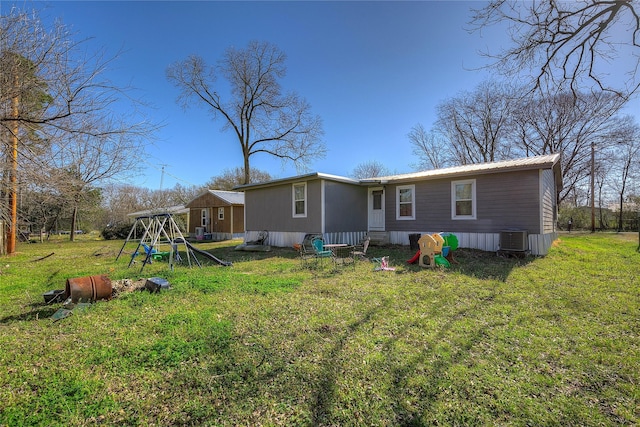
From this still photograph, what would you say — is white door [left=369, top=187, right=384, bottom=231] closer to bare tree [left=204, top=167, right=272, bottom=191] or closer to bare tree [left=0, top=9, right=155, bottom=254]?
bare tree [left=0, top=9, right=155, bottom=254]

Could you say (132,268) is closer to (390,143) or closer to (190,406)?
(190,406)

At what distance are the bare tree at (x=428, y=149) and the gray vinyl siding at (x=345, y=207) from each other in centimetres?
1948

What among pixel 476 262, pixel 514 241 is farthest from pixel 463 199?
pixel 476 262

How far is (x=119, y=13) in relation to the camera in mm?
4598

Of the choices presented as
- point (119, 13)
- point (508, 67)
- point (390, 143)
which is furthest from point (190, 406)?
point (390, 143)

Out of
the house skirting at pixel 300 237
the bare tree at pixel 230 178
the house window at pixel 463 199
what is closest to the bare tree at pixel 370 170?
the bare tree at pixel 230 178

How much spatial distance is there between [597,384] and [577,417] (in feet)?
2.20

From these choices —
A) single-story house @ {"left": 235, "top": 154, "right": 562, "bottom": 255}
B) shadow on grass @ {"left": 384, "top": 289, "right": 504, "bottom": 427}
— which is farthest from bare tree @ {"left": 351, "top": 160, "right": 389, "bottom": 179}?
shadow on grass @ {"left": 384, "top": 289, "right": 504, "bottom": 427}

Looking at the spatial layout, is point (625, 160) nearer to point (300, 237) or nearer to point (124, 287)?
point (300, 237)

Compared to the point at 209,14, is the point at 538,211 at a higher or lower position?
lower

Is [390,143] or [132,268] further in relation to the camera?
[390,143]

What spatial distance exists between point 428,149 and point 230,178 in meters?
22.2

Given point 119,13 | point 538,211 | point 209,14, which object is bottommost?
point 538,211

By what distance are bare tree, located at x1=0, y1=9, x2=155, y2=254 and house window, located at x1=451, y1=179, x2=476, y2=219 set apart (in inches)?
388
